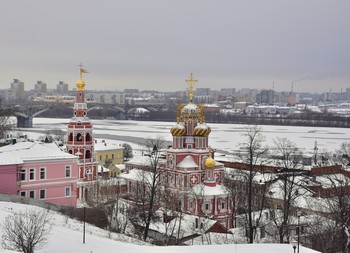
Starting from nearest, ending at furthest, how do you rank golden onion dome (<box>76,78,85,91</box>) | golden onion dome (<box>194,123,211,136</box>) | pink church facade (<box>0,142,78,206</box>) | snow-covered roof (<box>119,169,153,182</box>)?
pink church facade (<box>0,142,78,206</box>), golden onion dome (<box>194,123,211,136</box>), golden onion dome (<box>76,78,85,91</box>), snow-covered roof (<box>119,169,153,182</box>)

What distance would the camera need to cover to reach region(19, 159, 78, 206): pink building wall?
22625mm

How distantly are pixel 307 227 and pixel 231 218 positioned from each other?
18.3ft

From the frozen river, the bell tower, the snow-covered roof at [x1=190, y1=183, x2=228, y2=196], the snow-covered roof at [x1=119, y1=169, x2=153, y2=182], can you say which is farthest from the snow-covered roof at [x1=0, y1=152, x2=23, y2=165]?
the frozen river

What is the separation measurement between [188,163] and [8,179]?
11.2m

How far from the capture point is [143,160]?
3594 centimetres

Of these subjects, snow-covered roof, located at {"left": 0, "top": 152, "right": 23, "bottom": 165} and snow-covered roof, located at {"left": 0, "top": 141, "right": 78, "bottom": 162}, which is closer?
snow-covered roof, located at {"left": 0, "top": 152, "right": 23, "bottom": 165}

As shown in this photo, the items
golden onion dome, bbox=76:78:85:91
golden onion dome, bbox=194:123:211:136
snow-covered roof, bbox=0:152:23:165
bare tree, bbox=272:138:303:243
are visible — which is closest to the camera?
bare tree, bbox=272:138:303:243

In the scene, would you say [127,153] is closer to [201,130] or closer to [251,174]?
[201,130]

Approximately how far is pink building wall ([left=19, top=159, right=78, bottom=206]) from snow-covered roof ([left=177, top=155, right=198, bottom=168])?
7.16 m

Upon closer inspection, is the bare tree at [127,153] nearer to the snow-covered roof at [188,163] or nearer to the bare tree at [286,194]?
the snow-covered roof at [188,163]

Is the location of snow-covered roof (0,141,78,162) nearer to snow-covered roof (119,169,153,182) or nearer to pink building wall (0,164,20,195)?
pink building wall (0,164,20,195)

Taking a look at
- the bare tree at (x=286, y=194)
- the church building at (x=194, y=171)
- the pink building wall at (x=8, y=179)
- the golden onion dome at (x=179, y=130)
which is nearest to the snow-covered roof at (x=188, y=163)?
the church building at (x=194, y=171)

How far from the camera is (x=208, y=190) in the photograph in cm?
2675

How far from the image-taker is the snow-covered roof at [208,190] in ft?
86.8
